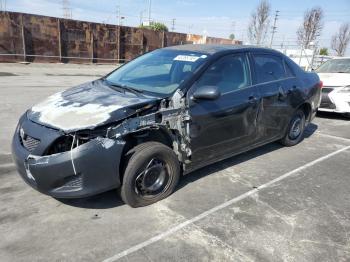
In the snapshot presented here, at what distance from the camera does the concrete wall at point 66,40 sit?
64.4 ft

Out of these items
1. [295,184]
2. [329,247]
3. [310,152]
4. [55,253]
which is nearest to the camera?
[55,253]

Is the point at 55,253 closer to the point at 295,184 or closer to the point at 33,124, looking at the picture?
the point at 33,124

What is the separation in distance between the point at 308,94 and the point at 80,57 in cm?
2008

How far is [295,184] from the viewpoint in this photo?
4.29m

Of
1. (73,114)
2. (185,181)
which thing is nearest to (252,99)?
(185,181)

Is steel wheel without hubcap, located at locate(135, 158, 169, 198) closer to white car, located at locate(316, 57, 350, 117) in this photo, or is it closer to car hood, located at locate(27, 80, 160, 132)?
car hood, located at locate(27, 80, 160, 132)

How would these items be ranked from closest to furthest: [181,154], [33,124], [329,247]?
1. [329,247]
2. [33,124]
3. [181,154]

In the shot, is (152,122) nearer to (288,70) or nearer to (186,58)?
(186,58)

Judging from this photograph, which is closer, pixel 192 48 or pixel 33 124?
pixel 33 124

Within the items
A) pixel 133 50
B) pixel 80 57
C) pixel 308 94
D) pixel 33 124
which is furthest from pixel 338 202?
pixel 133 50

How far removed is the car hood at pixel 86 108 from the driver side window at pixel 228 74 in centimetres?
84

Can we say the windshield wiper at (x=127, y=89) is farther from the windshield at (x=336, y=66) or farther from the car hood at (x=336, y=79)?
the windshield at (x=336, y=66)

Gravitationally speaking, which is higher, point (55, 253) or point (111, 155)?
point (111, 155)

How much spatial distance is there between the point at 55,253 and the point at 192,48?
3039mm
